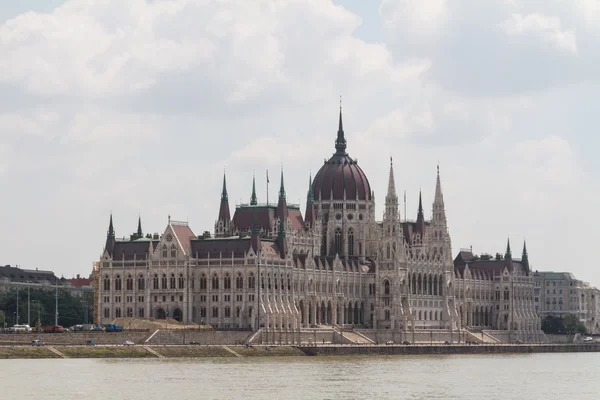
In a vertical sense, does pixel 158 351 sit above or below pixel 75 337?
below

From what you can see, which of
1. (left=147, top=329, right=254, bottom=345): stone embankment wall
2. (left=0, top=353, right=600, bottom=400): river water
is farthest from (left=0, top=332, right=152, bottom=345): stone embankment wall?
(left=0, top=353, right=600, bottom=400): river water

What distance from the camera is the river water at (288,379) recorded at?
131875 millimetres

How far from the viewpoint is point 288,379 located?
148000 mm

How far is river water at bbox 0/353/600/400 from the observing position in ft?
433

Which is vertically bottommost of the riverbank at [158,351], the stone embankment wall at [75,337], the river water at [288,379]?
the river water at [288,379]

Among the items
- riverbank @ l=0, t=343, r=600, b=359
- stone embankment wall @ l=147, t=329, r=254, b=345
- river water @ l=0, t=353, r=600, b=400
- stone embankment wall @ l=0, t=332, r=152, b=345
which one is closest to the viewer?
river water @ l=0, t=353, r=600, b=400

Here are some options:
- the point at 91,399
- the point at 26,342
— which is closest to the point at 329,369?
the point at 26,342

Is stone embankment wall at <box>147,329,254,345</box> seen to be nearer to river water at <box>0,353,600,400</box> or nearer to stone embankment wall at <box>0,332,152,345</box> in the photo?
stone embankment wall at <box>0,332,152,345</box>

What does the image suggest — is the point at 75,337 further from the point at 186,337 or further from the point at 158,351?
the point at 186,337

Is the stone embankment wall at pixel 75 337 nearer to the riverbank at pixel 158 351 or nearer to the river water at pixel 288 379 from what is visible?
the riverbank at pixel 158 351

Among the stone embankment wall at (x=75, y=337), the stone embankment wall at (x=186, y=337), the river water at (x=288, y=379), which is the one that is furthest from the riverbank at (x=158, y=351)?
the stone embankment wall at (x=75, y=337)

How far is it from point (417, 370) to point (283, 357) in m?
25.9

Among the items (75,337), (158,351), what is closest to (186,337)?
(158,351)

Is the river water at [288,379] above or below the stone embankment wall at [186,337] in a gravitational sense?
below
